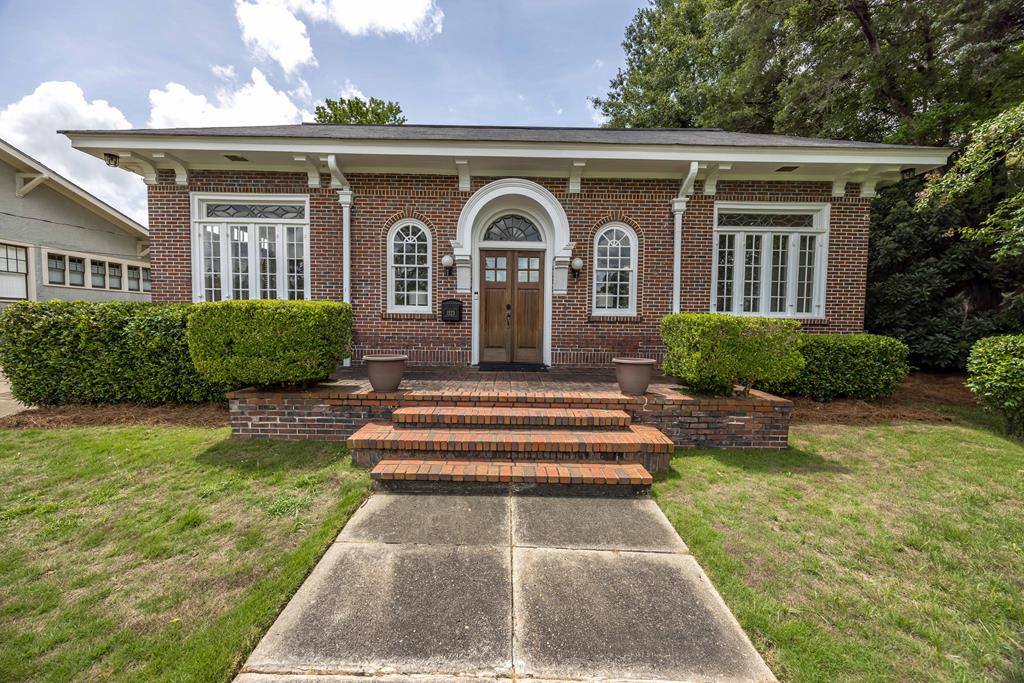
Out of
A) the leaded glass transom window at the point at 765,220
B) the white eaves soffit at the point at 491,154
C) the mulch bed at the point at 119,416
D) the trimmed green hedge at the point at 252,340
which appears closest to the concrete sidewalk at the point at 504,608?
the trimmed green hedge at the point at 252,340

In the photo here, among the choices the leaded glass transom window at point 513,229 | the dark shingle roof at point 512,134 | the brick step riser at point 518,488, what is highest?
the dark shingle roof at point 512,134

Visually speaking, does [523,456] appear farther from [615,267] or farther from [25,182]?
[25,182]

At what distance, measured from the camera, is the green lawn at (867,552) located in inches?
72.5

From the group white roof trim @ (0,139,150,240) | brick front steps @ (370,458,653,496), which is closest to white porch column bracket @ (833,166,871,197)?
brick front steps @ (370,458,653,496)

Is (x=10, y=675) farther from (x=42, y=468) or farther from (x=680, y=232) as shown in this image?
(x=680, y=232)

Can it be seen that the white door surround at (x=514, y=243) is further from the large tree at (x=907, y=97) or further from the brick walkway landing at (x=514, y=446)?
the large tree at (x=907, y=97)

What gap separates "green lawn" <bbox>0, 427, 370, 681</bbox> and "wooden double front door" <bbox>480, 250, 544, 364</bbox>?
3575 millimetres

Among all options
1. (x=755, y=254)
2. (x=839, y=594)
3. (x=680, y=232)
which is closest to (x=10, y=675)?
(x=839, y=594)

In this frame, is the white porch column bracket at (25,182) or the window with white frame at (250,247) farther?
the white porch column bracket at (25,182)

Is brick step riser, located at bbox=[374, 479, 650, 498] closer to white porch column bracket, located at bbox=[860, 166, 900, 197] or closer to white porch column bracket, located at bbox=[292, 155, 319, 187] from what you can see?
white porch column bracket, located at bbox=[292, 155, 319, 187]

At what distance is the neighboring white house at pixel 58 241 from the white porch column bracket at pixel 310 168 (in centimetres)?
1238

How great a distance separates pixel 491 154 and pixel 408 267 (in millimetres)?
2410

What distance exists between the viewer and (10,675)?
166 centimetres

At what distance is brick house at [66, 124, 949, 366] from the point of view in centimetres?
680
